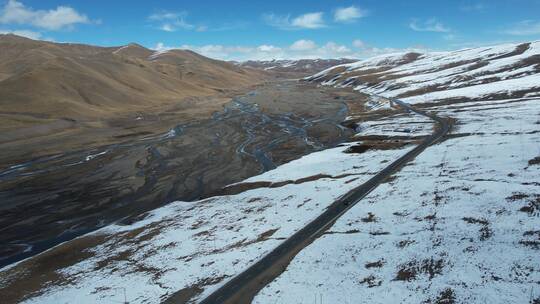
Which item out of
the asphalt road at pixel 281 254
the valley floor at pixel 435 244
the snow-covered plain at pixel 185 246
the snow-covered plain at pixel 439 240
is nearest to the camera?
the valley floor at pixel 435 244

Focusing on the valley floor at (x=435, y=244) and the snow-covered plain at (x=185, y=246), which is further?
the snow-covered plain at (x=185, y=246)

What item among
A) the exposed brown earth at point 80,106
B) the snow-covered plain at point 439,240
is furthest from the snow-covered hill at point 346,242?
the exposed brown earth at point 80,106

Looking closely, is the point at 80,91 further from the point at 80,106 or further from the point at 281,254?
the point at 281,254

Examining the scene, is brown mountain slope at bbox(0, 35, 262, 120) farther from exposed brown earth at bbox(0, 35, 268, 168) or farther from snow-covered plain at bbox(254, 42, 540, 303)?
snow-covered plain at bbox(254, 42, 540, 303)

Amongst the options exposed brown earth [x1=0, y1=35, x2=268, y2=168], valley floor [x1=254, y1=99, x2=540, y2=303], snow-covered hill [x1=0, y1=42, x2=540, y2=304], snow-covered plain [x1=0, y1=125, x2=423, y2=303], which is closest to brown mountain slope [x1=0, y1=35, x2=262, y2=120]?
exposed brown earth [x1=0, y1=35, x2=268, y2=168]

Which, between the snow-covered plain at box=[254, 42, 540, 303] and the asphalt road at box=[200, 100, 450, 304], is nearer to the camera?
the snow-covered plain at box=[254, 42, 540, 303]

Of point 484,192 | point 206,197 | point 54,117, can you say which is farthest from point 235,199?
point 54,117

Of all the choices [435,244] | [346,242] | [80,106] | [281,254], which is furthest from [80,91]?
[435,244]

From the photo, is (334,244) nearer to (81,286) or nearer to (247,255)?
(247,255)

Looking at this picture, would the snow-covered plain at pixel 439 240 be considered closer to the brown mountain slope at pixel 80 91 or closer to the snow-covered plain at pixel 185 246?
the snow-covered plain at pixel 185 246
